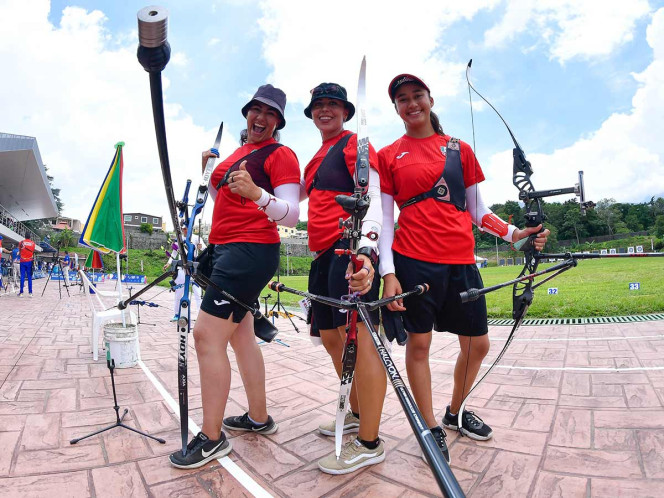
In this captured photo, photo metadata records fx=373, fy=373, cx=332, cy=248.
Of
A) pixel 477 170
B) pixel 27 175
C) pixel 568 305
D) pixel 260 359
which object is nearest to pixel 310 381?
pixel 260 359

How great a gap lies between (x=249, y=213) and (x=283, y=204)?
236 millimetres

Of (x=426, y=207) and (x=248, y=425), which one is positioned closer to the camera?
(x=426, y=207)

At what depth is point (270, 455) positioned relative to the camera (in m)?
1.93

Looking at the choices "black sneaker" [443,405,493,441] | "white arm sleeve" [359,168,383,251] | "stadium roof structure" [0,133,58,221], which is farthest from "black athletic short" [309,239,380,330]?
"stadium roof structure" [0,133,58,221]

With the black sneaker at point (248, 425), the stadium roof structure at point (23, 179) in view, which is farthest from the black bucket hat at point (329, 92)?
the stadium roof structure at point (23, 179)

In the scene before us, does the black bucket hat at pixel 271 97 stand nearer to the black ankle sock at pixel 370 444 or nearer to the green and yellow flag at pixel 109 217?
the black ankle sock at pixel 370 444

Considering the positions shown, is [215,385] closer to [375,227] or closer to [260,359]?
[260,359]

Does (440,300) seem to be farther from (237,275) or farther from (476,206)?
(237,275)

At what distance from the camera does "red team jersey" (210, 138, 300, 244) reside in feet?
6.66

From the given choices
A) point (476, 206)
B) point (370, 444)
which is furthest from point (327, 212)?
point (370, 444)

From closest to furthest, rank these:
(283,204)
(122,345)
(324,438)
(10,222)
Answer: (283,204) < (324,438) < (122,345) < (10,222)

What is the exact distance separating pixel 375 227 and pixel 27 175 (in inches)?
1209

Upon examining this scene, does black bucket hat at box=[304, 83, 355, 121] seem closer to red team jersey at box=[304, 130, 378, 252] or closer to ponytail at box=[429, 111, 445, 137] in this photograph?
red team jersey at box=[304, 130, 378, 252]

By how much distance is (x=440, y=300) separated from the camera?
6.41 feet
